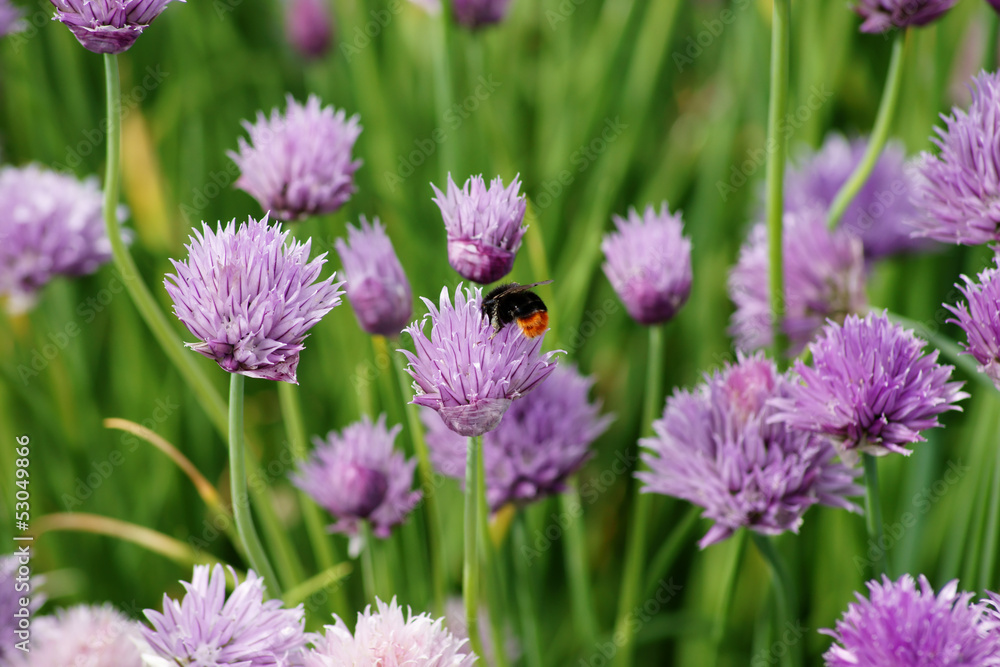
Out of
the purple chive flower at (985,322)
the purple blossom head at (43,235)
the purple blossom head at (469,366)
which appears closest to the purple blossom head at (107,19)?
the purple blossom head at (469,366)

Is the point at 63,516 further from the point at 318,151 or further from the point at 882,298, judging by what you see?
the point at 882,298

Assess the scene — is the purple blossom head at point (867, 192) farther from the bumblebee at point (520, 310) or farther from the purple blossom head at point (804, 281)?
the bumblebee at point (520, 310)

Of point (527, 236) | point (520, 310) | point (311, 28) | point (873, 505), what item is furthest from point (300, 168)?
point (311, 28)

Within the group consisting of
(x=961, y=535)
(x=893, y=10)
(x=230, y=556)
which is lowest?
(x=961, y=535)

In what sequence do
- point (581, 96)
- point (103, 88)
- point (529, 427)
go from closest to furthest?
point (529, 427) → point (581, 96) → point (103, 88)

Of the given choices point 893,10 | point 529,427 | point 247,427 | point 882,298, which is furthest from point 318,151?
point 882,298

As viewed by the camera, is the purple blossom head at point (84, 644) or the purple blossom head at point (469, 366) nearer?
the purple blossom head at point (469, 366)

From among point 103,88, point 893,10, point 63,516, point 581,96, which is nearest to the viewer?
point 893,10
